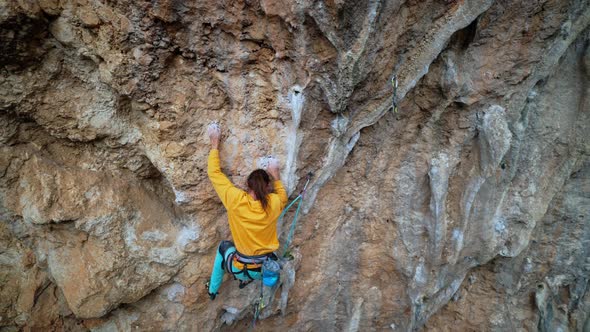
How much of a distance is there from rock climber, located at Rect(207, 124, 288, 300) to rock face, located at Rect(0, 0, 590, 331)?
23cm

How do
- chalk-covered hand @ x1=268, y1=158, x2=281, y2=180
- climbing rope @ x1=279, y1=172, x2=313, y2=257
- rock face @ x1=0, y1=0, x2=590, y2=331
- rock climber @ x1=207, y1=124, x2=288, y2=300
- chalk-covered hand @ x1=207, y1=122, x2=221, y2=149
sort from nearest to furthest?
rock face @ x1=0, y1=0, x2=590, y2=331 < rock climber @ x1=207, y1=124, x2=288, y2=300 < chalk-covered hand @ x1=207, y1=122, x2=221, y2=149 < chalk-covered hand @ x1=268, y1=158, x2=281, y2=180 < climbing rope @ x1=279, y1=172, x2=313, y2=257

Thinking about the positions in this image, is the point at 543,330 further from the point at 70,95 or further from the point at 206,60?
the point at 70,95

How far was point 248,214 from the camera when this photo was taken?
2771 millimetres

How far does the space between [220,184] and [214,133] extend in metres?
0.50

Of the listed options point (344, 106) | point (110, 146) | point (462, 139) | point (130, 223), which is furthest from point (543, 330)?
point (110, 146)

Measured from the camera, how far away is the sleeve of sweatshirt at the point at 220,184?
2.78 metres

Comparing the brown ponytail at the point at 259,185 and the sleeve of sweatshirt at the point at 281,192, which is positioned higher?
the brown ponytail at the point at 259,185

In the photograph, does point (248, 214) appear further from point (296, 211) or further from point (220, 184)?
point (296, 211)

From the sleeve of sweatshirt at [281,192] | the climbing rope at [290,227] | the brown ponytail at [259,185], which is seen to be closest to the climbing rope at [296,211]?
the climbing rope at [290,227]

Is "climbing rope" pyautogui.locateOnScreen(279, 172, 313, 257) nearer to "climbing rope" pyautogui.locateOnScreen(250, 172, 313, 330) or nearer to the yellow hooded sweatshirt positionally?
"climbing rope" pyautogui.locateOnScreen(250, 172, 313, 330)

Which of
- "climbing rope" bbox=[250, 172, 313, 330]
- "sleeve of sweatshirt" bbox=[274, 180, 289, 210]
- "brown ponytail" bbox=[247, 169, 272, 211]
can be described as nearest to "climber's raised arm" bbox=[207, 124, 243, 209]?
"brown ponytail" bbox=[247, 169, 272, 211]

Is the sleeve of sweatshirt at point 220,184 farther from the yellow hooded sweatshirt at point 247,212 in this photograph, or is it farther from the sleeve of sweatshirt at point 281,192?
the sleeve of sweatshirt at point 281,192

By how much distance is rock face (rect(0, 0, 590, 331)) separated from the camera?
2672 mm

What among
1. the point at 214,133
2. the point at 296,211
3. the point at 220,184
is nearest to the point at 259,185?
the point at 220,184
